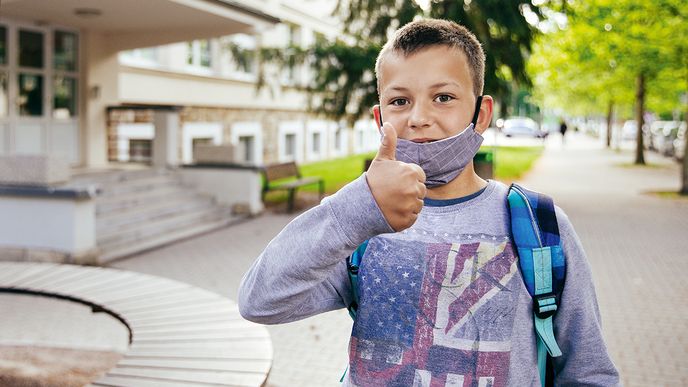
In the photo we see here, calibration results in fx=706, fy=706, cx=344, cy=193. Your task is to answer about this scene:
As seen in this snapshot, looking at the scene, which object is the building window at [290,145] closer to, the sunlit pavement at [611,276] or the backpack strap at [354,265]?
the sunlit pavement at [611,276]

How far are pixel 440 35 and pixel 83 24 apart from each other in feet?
46.2

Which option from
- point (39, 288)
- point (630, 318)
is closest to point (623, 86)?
point (630, 318)

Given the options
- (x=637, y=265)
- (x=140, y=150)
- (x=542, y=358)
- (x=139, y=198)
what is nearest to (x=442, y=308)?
(x=542, y=358)

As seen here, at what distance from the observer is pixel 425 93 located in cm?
152

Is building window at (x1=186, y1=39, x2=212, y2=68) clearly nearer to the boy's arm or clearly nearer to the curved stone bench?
the curved stone bench

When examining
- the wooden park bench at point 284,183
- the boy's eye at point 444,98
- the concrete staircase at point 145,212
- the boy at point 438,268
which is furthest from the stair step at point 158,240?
the boy's eye at point 444,98

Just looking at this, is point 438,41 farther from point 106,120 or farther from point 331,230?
point 106,120

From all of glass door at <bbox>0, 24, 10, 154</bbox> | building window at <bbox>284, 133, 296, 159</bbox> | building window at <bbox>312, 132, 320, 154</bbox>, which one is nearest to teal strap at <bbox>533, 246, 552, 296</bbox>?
glass door at <bbox>0, 24, 10, 154</bbox>

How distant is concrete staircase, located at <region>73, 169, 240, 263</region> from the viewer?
10.5 metres

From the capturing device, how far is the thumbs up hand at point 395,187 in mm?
1204

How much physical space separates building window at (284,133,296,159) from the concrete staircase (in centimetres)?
1313

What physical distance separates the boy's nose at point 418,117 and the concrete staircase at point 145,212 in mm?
8823

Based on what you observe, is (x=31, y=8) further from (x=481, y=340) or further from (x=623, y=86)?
(x=623, y=86)

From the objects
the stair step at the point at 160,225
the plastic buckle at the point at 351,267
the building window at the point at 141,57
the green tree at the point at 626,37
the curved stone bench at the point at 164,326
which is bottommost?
the stair step at the point at 160,225
